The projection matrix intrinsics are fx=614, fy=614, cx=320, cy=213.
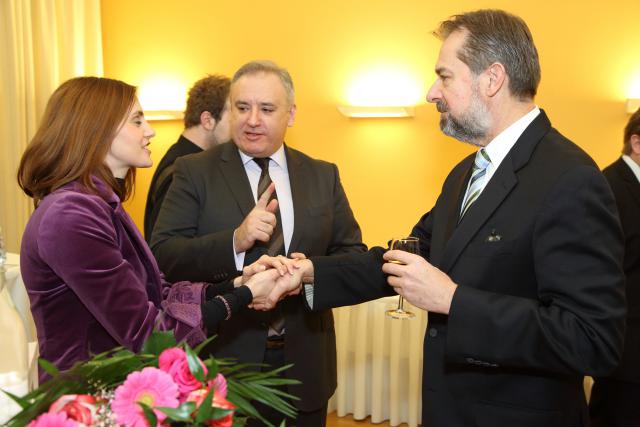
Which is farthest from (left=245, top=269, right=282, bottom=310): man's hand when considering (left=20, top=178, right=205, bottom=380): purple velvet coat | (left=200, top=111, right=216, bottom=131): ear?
(left=200, top=111, right=216, bottom=131): ear

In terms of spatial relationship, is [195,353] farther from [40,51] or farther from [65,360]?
[40,51]

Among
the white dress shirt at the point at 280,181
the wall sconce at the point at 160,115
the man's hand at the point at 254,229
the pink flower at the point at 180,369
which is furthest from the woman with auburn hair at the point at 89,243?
the wall sconce at the point at 160,115

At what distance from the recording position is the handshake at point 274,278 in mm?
2203

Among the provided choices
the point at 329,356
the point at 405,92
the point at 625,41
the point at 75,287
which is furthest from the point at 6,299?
the point at 625,41

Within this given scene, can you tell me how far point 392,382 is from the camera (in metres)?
4.29

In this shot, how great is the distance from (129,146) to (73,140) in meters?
0.20

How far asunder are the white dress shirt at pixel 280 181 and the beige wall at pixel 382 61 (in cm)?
235

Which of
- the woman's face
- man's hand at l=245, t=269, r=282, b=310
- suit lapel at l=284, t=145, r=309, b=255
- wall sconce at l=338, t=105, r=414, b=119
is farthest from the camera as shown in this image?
wall sconce at l=338, t=105, r=414, b=119

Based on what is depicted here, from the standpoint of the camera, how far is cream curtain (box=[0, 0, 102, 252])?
16.2 ft

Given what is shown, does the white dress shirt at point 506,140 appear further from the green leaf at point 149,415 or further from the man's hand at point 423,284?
the green leaf at point 149,415

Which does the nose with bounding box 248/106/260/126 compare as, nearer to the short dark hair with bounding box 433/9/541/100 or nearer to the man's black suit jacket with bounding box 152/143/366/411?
the man's black suit jacket with bounding box 152/143/366/411

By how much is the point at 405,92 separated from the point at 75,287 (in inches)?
142

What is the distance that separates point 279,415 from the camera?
7.77 ft

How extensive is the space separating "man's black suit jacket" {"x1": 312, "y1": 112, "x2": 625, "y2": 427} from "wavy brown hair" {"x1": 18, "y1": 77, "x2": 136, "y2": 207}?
1.08 metres
